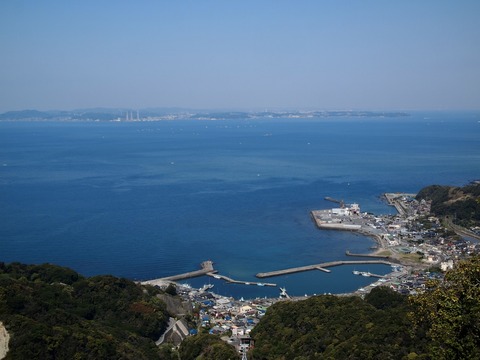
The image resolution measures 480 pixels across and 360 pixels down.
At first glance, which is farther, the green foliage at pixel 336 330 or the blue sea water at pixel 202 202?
the blue sea water at pixel 202 202

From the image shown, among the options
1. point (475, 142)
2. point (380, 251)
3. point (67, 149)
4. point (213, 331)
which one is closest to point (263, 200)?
point (380, 251)

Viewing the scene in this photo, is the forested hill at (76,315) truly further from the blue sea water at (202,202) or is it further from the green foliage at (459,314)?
the green foliage at (459,314)

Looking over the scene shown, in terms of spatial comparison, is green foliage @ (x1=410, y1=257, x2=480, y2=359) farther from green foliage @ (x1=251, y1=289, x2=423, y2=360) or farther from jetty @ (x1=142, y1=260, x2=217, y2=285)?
jetty @ (x1=142, y1=260, x2=217, y2=285)

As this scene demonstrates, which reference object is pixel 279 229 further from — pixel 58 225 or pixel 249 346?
pixel 249 346

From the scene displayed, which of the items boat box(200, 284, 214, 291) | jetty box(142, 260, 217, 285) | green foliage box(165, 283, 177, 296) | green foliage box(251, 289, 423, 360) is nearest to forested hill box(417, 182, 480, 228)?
jetty box(142, 260, 217, 285)

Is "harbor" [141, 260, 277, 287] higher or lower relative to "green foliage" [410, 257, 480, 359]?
lower

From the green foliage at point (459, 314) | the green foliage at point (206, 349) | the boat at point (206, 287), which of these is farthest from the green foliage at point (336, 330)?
the boat at point (206, 287)
